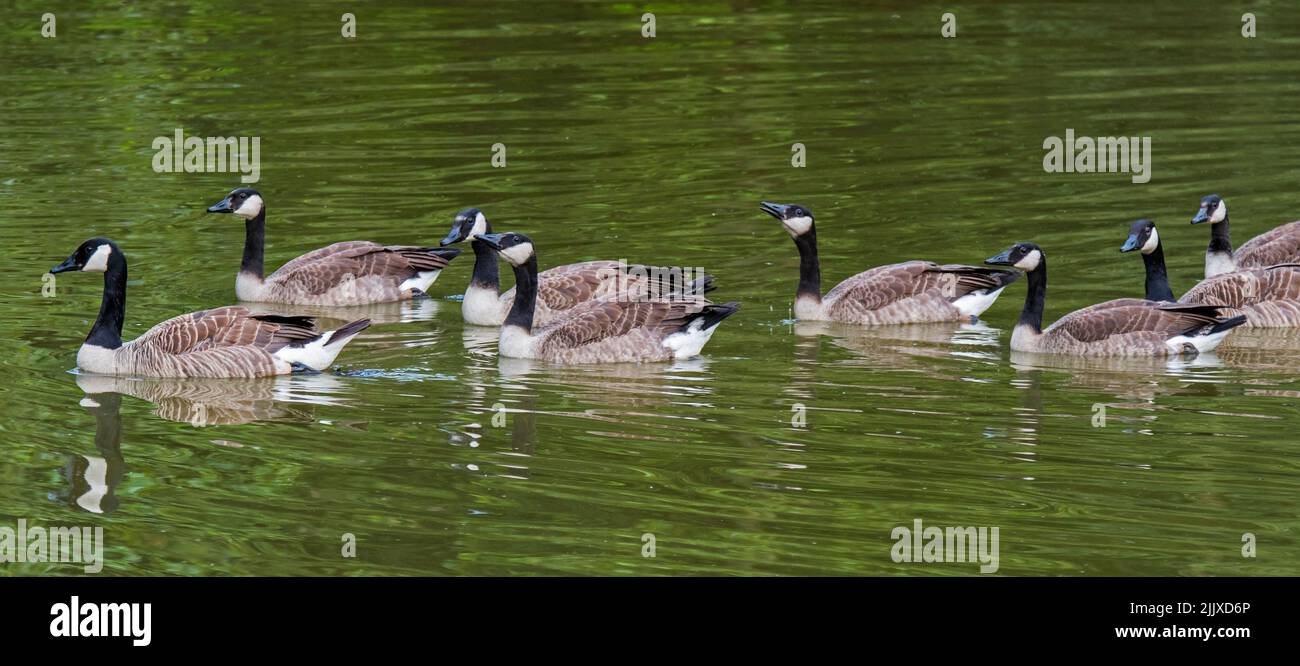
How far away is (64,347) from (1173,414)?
9.69 meters

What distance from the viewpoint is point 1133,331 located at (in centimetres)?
1664

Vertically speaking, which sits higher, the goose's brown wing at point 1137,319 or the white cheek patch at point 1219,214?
the white cheek patch at point 1219,214

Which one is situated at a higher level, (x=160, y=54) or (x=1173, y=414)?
(x=160, y=54)

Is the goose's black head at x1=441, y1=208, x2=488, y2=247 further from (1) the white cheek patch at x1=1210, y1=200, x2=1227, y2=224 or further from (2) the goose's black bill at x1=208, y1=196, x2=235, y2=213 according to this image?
(1) the white cheek patch at x1=1210, y1=200, x2=1227, y2=224

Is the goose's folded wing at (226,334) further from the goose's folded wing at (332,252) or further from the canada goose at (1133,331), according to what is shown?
the canada goose at (1133,331)

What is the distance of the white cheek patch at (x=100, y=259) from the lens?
16781 mm

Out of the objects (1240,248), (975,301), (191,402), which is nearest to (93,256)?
(191,402)

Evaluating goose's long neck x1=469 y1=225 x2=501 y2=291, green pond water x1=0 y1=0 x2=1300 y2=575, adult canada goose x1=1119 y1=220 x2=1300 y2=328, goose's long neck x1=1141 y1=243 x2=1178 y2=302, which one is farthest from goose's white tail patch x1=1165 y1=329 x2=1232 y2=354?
goose's long neck x1=469 y1=225 x2=501 y2=291

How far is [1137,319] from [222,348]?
782 centimetres

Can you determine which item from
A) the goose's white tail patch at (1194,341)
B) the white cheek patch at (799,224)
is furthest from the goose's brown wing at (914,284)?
the goose's white tail patch at (1194,341)

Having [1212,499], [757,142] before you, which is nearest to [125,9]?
[757,142]

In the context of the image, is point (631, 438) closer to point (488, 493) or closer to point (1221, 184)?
point (488, 493)

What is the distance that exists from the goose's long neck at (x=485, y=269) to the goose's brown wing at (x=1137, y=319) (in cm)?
554

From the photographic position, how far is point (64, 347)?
1744 centimetres
